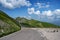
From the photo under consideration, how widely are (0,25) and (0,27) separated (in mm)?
1430

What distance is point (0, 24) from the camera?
63.4m

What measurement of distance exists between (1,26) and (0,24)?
0.74 meters

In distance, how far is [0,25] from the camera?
62.7 meters

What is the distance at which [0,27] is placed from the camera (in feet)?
202

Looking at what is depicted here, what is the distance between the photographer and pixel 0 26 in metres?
62.2

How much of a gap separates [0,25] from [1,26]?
0.86 meters

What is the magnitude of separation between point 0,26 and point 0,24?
1.35m

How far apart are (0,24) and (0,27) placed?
7.10 ft

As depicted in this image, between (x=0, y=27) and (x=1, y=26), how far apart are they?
6.72 ft

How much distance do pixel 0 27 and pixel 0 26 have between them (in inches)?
32.0
